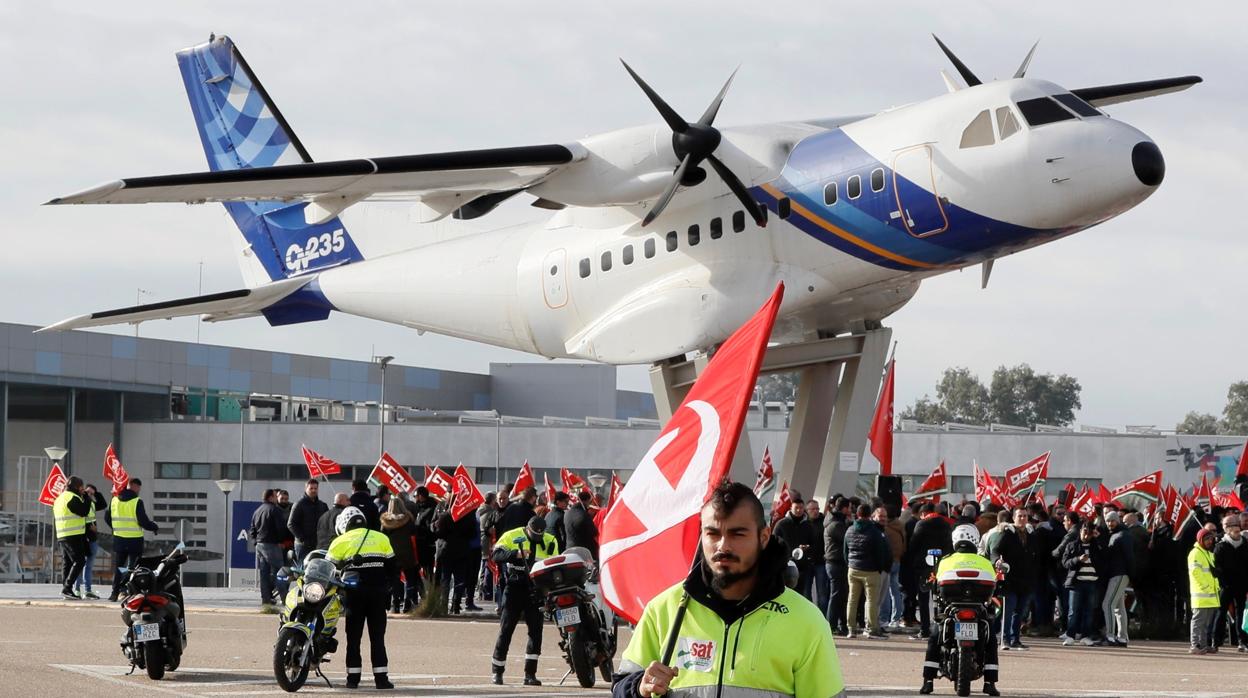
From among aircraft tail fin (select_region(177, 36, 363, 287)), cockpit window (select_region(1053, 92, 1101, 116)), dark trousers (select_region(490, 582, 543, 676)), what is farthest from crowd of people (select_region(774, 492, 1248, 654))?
aircraft tail fin (select_region(177, 36, 363, 287))

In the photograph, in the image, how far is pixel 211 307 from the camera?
28.0 m

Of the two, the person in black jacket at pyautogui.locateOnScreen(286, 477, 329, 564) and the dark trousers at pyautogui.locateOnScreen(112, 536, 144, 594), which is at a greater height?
the person in black jacket at pyautogui.locateOnScreen(286, 477, 329, 564)

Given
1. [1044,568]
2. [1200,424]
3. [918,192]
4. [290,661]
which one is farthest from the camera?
[1200,424]

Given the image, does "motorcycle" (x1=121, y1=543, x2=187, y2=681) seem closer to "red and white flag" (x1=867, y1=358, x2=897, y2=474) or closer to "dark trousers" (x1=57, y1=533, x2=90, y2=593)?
"dark trousers" (x1=57, y1=533, x2=90, y2=593)

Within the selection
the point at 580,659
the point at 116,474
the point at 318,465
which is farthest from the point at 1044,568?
the point at 116,474

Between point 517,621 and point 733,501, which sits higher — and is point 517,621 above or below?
below

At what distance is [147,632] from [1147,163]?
40.0 ft

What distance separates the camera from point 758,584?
16.5 feet

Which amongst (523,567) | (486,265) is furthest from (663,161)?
(523,567)

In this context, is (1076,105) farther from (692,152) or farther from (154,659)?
Answer: (154,659)

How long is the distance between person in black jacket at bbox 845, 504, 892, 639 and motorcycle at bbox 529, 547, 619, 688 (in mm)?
5935

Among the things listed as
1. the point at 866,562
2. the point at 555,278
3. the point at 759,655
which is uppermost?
the point at 555,278

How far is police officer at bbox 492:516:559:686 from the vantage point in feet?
47.3

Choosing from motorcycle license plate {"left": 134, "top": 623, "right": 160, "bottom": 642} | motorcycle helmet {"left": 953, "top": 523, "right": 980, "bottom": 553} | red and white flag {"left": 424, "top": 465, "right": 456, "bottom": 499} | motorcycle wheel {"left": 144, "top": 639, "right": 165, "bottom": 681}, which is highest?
red and white flag {"left": 424, "top": 465, "right": 456, "bottom": 499}
